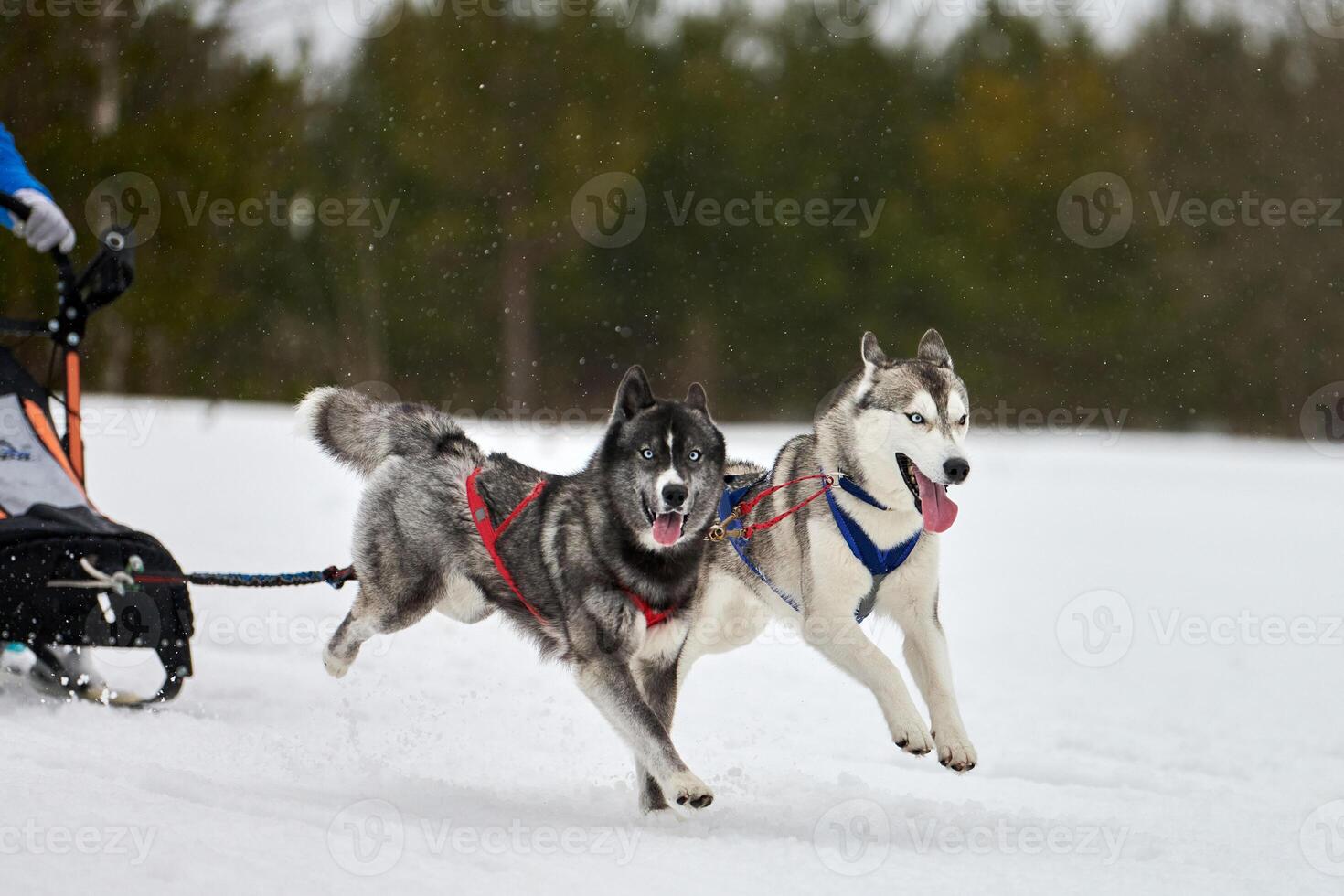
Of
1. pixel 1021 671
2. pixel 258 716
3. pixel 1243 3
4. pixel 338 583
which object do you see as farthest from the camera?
pixel 1243 3

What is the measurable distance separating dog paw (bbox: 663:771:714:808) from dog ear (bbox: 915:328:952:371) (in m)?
1.50

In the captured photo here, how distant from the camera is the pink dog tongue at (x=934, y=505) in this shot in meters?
3.75

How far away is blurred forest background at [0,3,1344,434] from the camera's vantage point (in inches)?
839

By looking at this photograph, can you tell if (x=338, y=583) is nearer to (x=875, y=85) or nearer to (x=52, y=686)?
(x=52, y=686)

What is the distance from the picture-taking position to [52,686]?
4.59m

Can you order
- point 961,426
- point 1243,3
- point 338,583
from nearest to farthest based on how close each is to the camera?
point 961,426 < point 338,583 < point 1243,3

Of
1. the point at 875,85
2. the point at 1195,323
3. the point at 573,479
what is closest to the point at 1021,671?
the point at 573,479

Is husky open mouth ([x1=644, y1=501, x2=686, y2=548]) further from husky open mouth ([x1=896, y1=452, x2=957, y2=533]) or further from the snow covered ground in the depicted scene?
the snow covered ground

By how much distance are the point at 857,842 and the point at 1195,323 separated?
2060 cm

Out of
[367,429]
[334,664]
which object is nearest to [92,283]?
[367,429]

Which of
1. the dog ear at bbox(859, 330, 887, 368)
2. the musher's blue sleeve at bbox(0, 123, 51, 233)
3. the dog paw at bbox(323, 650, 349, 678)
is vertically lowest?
the dog paw at bbox(323, 650, 349, 678)

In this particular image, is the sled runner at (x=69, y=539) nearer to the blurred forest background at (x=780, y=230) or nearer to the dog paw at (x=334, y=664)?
the dog paw at (x=334, y=664)

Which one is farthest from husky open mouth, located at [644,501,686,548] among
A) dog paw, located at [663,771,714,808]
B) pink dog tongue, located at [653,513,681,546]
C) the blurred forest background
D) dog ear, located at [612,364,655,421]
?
the blurred forest background

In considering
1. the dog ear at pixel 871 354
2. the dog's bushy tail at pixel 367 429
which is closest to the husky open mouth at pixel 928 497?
the dog ear at pixel 871 354
